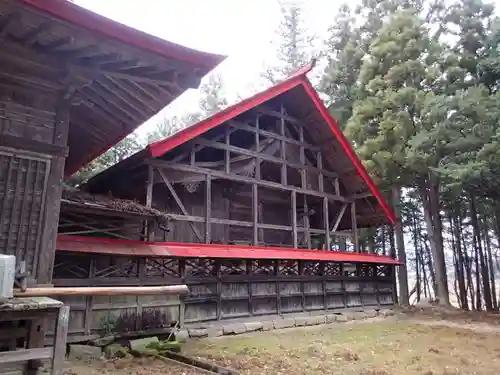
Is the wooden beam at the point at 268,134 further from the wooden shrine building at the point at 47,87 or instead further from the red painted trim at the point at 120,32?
the red painted trim at the point at 120,32

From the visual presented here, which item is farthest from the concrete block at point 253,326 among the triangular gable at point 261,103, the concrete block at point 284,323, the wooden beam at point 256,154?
the triangular gable at point 261,103

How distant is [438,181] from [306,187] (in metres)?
7.13

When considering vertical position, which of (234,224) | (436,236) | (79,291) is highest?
(436,236)

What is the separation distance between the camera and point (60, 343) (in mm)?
4184

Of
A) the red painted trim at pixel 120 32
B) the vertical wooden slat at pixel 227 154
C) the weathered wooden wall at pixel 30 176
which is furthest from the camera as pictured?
the vertical wooden slat at pixel 227 154

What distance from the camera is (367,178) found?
14.8m

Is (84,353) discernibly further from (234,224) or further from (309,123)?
(309,123)

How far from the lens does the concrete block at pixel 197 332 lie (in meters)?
9.53

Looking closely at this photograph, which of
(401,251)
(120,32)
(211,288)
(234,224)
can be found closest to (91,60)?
(120,32)

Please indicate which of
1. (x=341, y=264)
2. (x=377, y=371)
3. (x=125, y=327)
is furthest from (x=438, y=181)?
(x=125, y=327)

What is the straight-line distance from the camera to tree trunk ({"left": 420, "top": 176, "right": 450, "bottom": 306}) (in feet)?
58.4

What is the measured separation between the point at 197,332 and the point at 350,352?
3.57m

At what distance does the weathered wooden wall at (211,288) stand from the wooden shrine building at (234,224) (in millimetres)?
29

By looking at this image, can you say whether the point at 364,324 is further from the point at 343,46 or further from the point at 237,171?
the point at 343,46
